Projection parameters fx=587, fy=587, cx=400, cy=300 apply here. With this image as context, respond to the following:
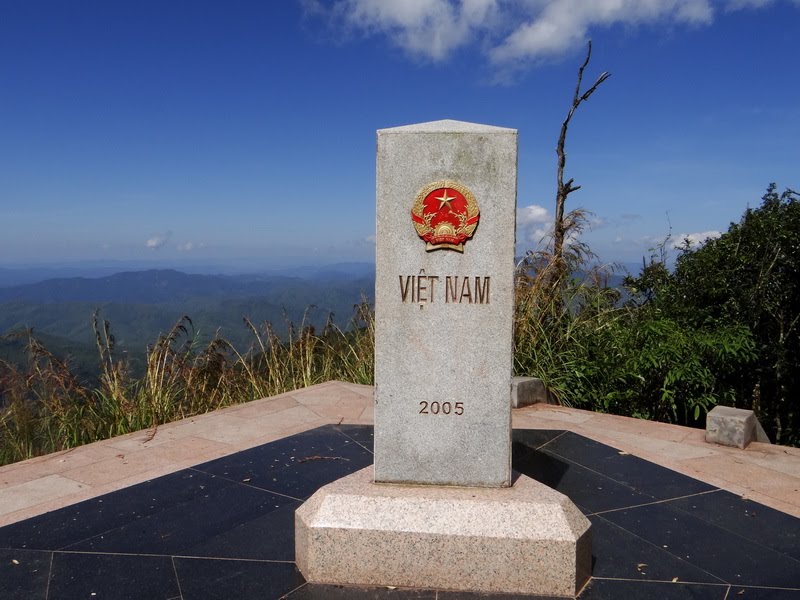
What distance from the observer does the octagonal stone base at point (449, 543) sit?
2.79 metres


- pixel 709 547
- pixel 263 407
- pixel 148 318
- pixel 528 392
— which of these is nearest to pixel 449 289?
pixel 709 547

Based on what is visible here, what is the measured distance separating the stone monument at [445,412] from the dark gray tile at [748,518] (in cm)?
118

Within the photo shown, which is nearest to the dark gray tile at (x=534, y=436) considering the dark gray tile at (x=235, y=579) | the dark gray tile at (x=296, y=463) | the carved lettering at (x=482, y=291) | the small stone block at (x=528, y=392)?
the small stone block at (x=528, y=392)

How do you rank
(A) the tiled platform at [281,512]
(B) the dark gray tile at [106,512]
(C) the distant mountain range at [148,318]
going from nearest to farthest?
(A) the tiled platform at [281,512] < (B) the dark gray tile at [106,512] < (C) the distant mountain range at [148,318]

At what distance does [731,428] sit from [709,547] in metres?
2.06

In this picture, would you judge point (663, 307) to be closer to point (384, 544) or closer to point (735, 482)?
point (735, 482)

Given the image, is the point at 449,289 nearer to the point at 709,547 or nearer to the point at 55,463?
the point at 709,547

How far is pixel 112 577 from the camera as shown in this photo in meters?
2.95

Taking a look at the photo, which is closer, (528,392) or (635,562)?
(635,562)

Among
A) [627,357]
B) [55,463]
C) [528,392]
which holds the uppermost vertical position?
[627,357]

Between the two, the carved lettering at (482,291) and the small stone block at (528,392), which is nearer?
the carved lettering at (482,291)

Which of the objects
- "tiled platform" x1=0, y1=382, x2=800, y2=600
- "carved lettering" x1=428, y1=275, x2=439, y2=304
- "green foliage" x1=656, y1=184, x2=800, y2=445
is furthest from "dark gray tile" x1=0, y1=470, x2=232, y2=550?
"green foliage" x1=656, y1=184, x2=800, y2=445

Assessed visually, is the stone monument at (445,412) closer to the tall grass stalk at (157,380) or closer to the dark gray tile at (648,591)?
the dark gray tile at (648,591)

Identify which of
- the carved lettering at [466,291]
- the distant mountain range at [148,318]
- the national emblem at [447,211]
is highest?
the national emblem at [447,211]
